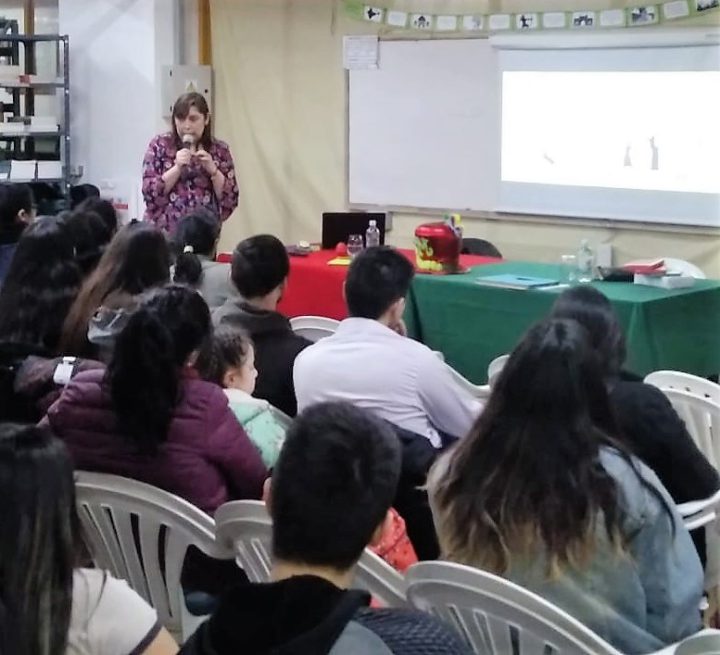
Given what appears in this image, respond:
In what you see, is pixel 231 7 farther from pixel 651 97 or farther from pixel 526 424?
pixel 526 424

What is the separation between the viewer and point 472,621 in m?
1.76

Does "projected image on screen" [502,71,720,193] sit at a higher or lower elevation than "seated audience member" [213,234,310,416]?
higher

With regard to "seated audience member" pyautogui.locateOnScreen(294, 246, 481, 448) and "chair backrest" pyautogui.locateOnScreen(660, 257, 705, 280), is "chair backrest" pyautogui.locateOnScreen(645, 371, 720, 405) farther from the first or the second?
"chair backrest" pyautogui.locateOnScreen(660, 257, 705, 280)

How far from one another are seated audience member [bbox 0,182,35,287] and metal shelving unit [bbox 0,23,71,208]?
2.79 meters

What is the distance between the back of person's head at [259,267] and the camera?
11.0 feet

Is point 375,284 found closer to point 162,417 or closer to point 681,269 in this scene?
point 162,417

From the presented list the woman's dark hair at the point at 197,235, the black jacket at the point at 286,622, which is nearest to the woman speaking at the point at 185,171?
the woman's dark hair at the point at 197,235

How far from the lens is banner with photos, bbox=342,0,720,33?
5.62 metres

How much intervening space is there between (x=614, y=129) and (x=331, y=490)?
15.9 feet

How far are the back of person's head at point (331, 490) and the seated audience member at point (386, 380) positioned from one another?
137cm

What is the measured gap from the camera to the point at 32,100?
789cm

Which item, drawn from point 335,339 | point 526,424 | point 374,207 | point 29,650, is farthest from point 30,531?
point 374,207

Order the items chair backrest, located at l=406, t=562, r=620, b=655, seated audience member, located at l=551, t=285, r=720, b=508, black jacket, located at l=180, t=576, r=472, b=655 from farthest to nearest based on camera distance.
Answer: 1. seated audience member, located at l=551, t=285, r=720, b=508
2. chair backrest, located at l=406, t=562, r=620, b=655
3. black jacket, located at l=180, t=576, r=472, b=655

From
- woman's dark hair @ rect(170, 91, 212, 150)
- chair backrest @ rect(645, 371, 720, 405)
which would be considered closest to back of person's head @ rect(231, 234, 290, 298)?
chair backrest @ rect(645, 371, 720, 405)
